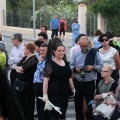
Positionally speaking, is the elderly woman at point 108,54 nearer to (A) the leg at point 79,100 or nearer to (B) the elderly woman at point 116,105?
(A) the leg at point 79,100

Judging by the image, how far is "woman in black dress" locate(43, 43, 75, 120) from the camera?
7.21m

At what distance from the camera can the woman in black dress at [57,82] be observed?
23.7ft

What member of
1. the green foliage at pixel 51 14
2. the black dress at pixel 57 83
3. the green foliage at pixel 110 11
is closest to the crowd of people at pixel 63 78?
the black dress at pixel 57 83

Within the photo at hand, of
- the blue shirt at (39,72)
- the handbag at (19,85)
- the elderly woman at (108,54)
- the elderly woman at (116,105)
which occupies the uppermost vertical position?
the elderly woman at (108,54)

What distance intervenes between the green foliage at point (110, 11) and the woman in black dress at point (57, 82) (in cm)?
2151

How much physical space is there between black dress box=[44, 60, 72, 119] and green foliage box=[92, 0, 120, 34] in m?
21.6

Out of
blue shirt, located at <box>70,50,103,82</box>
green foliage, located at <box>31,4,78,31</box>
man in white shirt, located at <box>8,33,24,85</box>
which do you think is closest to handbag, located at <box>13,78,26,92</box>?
blue shirt, located at <box>70,50,103,82</box>

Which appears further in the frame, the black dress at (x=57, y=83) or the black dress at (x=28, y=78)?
the black dress at (x=28, y=78)

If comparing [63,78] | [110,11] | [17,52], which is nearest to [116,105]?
[63,78]

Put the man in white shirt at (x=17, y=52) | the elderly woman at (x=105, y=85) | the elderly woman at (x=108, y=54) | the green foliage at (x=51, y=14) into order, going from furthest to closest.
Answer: the green foliage at (x=51, y=14)
the man in white shirt at (x=17, y=52)
the elderly woman at (x=108, y=54)
the elderly woman at (x=105, y=85)

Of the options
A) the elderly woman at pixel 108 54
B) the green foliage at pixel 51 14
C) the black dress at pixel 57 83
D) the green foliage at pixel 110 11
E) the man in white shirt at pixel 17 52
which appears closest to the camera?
the black dress at pixel 57 83

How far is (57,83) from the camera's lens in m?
7.22

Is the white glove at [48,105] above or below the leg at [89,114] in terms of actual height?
above

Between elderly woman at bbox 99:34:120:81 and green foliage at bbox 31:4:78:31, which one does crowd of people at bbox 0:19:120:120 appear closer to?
elderly woman at bbox 99:34:120:81
